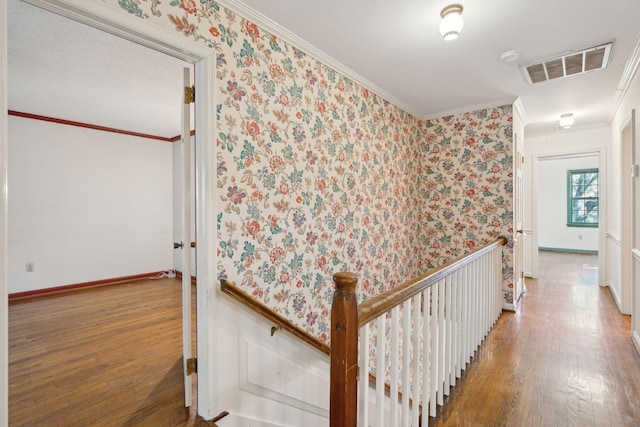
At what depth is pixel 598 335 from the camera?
2.74m

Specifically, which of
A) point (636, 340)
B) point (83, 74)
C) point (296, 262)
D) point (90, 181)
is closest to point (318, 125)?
point (296, 262)

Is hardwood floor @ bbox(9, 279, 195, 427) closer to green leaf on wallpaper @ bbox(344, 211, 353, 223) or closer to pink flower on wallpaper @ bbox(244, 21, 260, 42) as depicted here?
green leaf on wallpaper @ bbox(344, 211, 353, 223)

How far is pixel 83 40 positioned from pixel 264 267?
7.03 feet

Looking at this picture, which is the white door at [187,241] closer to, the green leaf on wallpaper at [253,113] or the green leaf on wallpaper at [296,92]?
the green leaf on wallpaper at [253,113]

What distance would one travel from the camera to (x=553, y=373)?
2.14m

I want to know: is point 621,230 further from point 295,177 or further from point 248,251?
point 248,251

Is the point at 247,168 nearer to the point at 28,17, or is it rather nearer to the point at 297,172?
the point at 297,172

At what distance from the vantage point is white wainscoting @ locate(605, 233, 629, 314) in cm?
344

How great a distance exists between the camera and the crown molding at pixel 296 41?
1.74m

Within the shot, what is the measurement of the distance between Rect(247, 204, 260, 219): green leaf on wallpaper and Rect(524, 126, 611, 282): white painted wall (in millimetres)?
4775

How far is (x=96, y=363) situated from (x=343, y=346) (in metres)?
2.42

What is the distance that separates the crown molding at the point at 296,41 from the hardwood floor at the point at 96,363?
94.4 inches

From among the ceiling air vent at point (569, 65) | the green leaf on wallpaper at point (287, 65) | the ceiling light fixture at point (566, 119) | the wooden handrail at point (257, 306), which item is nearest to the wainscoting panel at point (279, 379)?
the wooden handrail at point (257, 306)

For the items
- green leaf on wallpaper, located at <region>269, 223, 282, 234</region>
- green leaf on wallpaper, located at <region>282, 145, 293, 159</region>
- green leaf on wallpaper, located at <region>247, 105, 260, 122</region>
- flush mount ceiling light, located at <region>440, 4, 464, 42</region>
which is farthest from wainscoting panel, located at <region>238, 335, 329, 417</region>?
flush mount ceiling light, located at <region>440, 4, 464, 42</region>
